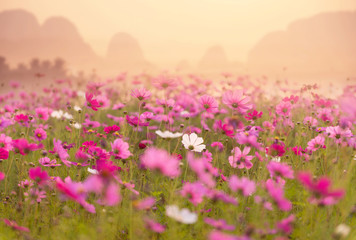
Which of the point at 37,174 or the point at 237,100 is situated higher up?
the point at 237,100

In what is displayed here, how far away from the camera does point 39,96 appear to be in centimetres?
460

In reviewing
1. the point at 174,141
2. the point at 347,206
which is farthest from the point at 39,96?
the point at 347,206

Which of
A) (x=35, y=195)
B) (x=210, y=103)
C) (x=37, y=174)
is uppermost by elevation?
(x=210, y=103)

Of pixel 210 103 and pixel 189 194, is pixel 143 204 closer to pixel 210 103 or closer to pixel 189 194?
pixel 189 194

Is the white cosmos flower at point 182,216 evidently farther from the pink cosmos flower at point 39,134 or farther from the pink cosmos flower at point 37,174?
the pink cosmos flower at point 39,134

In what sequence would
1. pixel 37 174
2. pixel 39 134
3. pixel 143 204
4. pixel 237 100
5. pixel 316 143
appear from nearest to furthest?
1. pixel 143 204
2. pixel 37 174
3. pixel 237 100
4. pixel 316 143
5. pixel 39 134

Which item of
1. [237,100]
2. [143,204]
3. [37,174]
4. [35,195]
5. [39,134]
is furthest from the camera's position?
[39,134]

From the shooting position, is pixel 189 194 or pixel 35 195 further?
pixel 35 195

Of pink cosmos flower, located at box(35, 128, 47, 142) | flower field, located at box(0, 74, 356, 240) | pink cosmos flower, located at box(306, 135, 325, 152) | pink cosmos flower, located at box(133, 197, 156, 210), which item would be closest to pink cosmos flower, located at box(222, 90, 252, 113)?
flower field, located at box(0, 74, 356, 240)

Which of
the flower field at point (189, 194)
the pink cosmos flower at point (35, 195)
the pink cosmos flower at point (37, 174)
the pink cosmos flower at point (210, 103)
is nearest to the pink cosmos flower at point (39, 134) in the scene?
the flower field at point (189, 194)

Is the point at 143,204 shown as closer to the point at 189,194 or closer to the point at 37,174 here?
the point at 189,194

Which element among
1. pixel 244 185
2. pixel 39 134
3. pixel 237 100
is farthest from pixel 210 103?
pixel 39 134

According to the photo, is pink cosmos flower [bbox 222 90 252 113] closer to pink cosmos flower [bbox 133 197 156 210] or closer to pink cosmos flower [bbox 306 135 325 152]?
pink cosmos flower [bbox 306 135 325 152]

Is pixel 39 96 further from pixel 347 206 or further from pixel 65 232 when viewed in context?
pixel 347 206
